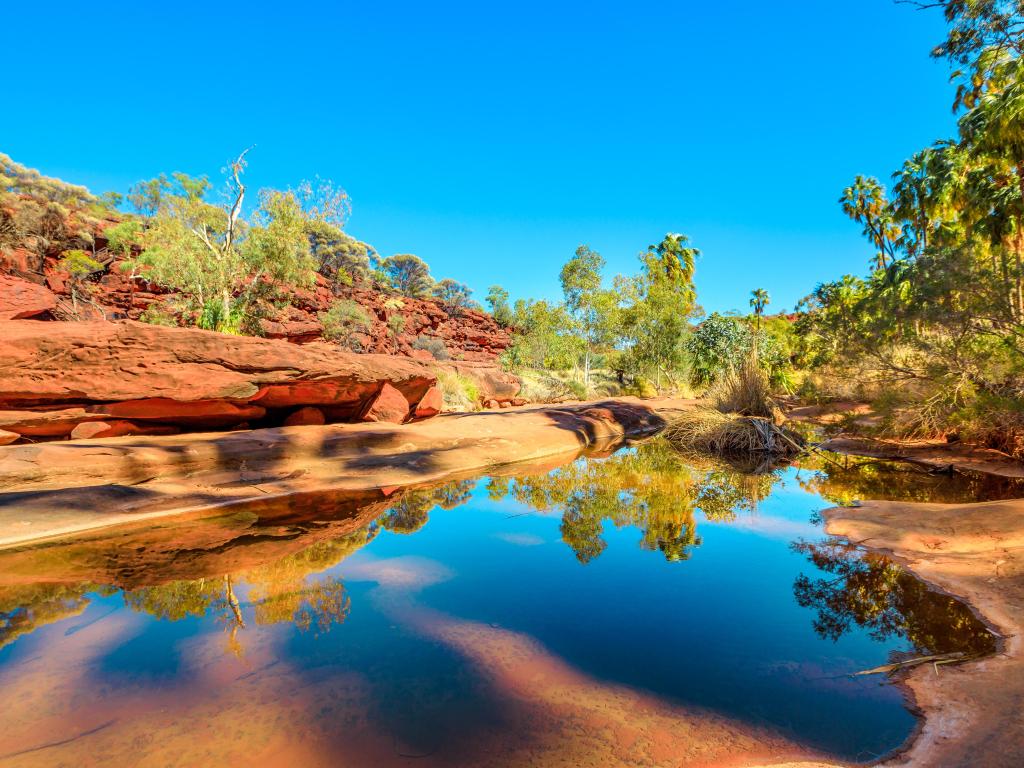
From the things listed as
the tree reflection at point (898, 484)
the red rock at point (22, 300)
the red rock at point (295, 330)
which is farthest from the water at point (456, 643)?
the red rock at point (295, 330)

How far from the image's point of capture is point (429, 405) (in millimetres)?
13555

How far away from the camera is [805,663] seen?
2.65 m

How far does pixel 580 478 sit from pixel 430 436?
3.31 meters

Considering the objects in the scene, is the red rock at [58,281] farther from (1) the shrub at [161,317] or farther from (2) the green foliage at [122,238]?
(1) the shrub at [161,317]

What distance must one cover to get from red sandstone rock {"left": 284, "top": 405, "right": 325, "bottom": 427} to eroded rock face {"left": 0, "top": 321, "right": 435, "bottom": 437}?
225 mm

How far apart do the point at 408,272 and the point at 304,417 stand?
49.7 meters

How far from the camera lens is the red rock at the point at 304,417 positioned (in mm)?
9953

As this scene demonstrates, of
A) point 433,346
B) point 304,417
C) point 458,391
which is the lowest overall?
point 304,417

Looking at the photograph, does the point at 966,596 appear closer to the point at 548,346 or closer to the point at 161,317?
the point at 161,317

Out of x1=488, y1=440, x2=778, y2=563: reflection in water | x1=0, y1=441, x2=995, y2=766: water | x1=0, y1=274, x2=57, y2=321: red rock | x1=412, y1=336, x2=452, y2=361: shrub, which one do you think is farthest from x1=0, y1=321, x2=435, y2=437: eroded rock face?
x1=412, y1=336, x2=452, y2=361: shrub

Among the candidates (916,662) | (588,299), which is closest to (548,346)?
(588,299)

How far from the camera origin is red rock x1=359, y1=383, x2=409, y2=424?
36.7 ft

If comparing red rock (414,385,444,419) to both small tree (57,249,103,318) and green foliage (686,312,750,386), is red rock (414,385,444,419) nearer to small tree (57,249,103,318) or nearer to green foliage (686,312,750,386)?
green foliage (686,312,750,386)

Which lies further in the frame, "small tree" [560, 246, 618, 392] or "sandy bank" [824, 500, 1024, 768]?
"small tree" [560, 246, 618, 392]
